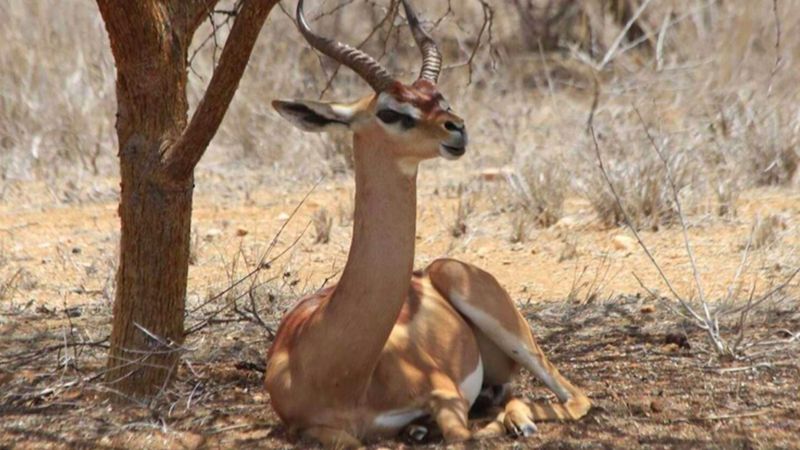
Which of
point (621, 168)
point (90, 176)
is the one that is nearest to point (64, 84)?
point (90, 176)

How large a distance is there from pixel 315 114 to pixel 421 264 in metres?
4.10

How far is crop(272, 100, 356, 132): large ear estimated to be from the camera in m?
5.06

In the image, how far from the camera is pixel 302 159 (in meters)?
12.0

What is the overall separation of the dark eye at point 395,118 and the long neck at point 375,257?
11 centimetres

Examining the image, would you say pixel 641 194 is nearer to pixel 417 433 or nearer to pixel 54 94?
pixel 417 433

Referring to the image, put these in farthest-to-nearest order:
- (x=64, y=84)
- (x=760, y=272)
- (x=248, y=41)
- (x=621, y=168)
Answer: (x=64, y=84)
(x=621, y=168)
(x=760, y=272)
(x=248, y=41)

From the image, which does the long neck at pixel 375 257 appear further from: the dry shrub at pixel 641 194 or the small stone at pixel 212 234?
the small stone at pixel 212 234

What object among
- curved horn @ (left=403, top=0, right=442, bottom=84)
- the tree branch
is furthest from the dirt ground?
curved horn @ (left=403, top=0, right=442, bottom=84)

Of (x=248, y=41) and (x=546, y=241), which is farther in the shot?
(x=546, y=241)

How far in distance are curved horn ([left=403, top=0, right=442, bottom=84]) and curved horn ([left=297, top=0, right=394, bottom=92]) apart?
24 cm

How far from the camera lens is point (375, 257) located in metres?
5.03

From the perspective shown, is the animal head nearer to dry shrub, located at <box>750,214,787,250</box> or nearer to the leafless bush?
the leafless bush

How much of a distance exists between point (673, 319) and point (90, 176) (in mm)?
5987

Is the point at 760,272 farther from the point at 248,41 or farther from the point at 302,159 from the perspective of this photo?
the point at 302,159
